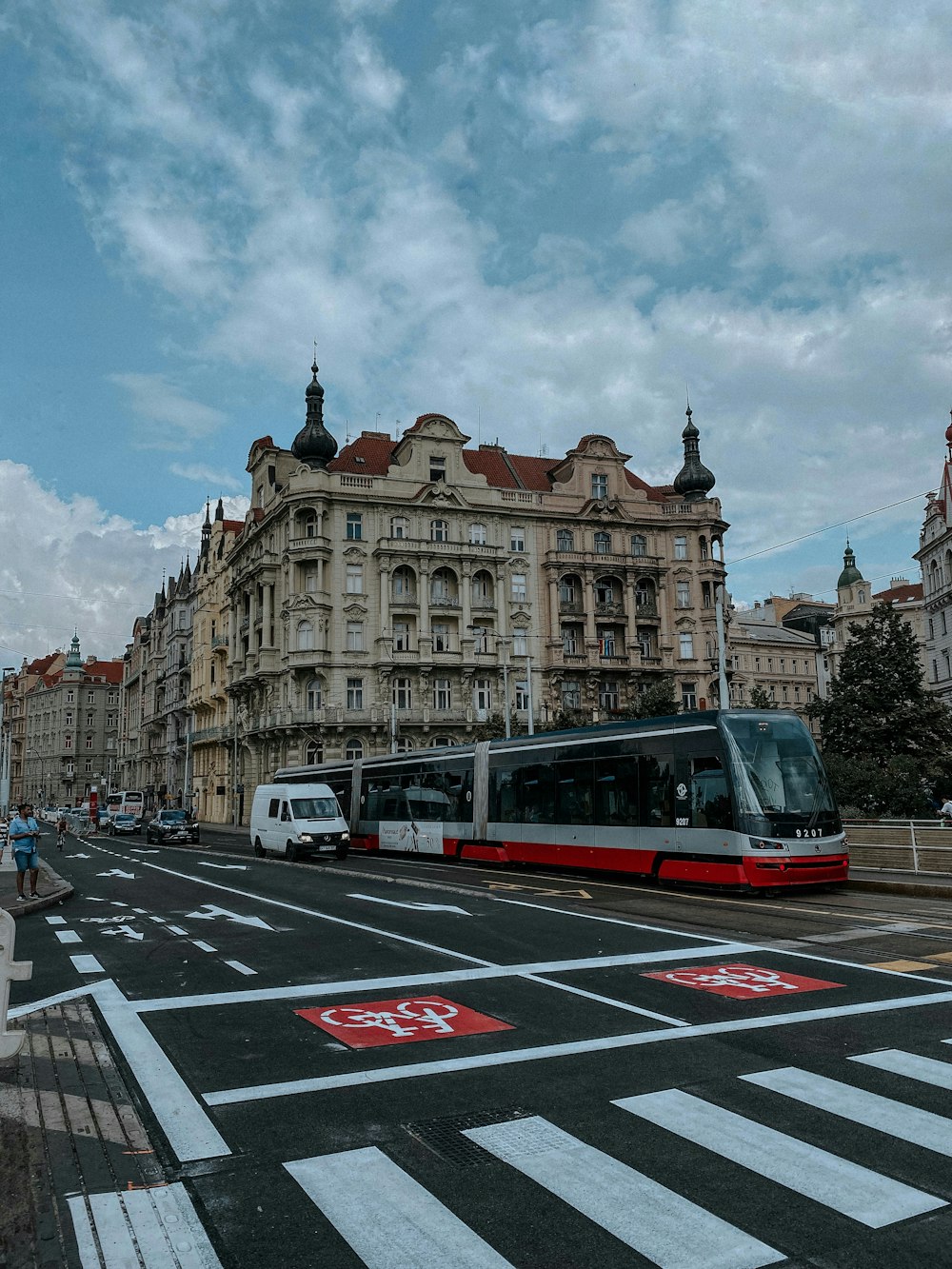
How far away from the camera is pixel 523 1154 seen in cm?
524

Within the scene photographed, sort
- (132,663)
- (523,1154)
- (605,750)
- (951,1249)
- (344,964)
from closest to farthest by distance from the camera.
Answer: (951,1249) < (523,1154) < (344,964) < (605,750) < (132,663)

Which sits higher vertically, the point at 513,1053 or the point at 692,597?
the point at 692,597

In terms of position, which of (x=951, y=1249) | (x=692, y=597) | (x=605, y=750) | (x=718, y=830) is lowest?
(x=951, y=1249)

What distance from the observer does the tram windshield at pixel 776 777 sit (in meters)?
18.2

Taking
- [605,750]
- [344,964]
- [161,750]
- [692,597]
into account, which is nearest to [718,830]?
[605,750]

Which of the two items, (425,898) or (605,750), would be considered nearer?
(425,898)

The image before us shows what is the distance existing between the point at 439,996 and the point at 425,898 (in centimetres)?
884

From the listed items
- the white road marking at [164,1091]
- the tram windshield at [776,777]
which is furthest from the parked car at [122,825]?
the white road marking at [164,1091]

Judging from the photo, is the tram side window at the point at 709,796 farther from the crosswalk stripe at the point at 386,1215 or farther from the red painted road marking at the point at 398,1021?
the crosswalk stripe at the point at 386,1215

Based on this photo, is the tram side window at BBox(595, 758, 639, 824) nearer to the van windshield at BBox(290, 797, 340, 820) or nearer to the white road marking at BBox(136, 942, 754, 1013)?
the white road marking at BBox(136, 942, 754, 1013)

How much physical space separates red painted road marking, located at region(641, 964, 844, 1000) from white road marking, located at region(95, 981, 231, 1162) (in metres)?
4.86

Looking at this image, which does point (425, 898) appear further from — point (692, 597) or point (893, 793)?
point (692, 597)

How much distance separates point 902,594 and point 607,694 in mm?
63854

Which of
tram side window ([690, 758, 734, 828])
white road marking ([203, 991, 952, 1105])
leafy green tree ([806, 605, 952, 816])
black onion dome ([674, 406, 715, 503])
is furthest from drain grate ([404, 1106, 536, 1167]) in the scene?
black onion dome ([674, 406, 715, 503])
